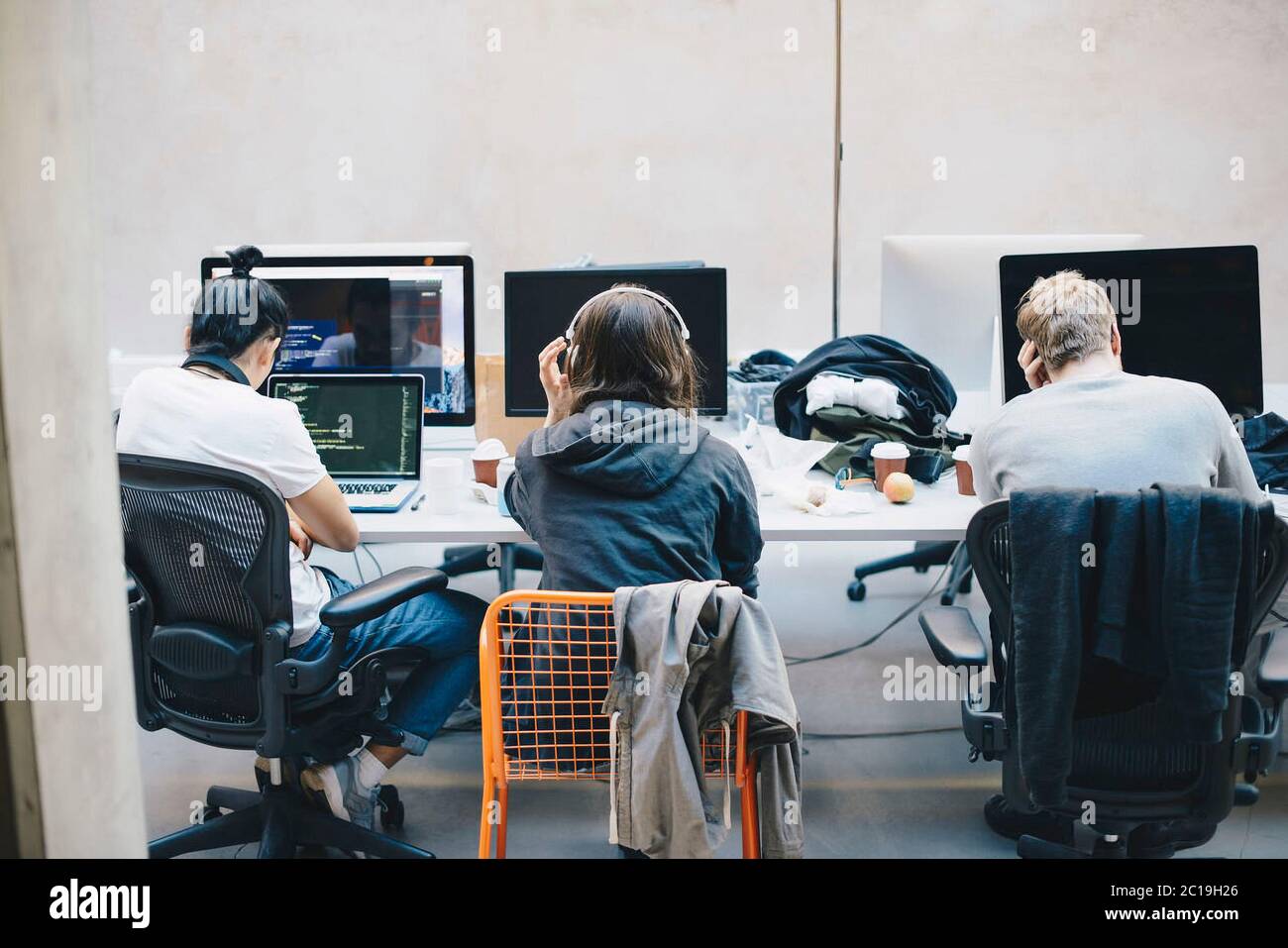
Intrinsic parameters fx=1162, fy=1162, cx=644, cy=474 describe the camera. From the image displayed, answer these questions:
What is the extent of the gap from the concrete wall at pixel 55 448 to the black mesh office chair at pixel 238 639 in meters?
0.62

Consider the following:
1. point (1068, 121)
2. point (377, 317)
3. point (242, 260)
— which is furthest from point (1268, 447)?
point (1068, 121)

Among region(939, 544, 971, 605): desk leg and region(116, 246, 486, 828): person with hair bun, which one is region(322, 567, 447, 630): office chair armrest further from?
region(939, 544, 971, 605): desk leg

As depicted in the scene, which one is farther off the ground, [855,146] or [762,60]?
[762,60]

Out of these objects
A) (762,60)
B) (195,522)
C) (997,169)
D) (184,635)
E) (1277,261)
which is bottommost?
(184,635)

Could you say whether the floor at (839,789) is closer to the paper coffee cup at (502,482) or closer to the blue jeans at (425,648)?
the blue jeans at (425,648)

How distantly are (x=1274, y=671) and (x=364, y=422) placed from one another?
1874 mm

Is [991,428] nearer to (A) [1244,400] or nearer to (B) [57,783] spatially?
(A) [1244,400]

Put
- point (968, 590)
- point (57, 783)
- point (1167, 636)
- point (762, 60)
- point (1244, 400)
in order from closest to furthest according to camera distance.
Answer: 1. point (57, 783)
2. point (1167, 636)
3. point (1244, 400)
4. point (968, 590)
5. point (762, 60)

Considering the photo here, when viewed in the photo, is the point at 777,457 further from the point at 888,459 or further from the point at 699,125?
the point at 699,125

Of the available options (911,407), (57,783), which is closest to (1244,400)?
(911,407)

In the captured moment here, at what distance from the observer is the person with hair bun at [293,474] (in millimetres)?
2066

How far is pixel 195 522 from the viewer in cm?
190

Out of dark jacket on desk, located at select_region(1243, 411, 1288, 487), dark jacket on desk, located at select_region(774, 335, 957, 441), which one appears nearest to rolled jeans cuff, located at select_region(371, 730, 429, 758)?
dark jacket on desk, located at select_region(774, 335, 957, 441)

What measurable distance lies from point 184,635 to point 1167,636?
1.57 meters
